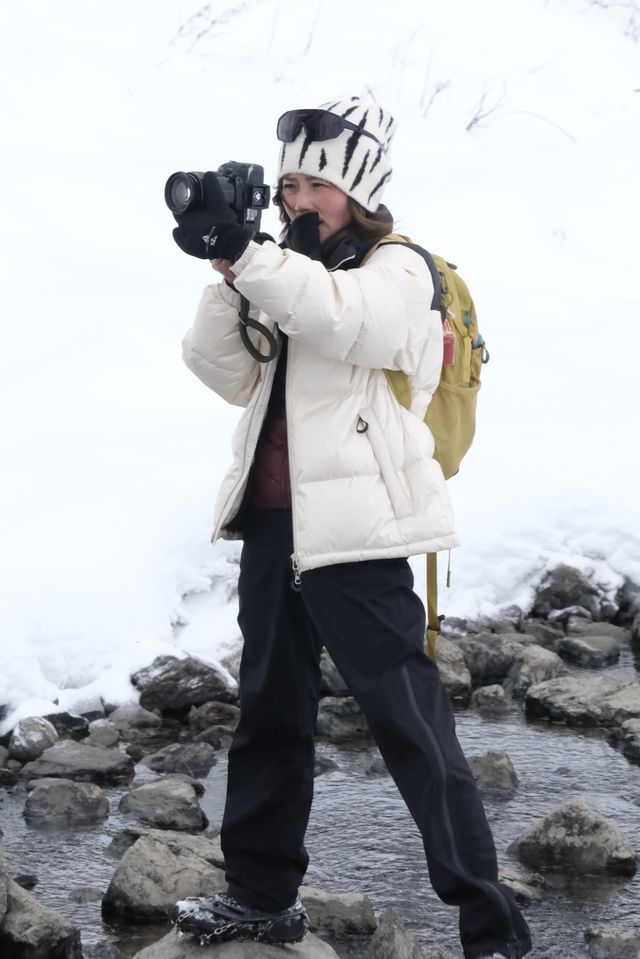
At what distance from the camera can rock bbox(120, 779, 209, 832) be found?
4301 millimetres

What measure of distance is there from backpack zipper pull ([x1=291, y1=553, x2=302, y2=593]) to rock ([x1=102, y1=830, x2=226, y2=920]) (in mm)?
1144

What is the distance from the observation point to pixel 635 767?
490cm

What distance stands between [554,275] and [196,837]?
7.09 m

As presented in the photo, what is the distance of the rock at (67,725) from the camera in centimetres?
500

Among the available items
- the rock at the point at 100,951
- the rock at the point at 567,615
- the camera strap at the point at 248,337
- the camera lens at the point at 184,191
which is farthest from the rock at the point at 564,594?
the camera lens at the point at 184,191

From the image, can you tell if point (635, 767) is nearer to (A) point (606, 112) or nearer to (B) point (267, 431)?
(B) point (267, 431)

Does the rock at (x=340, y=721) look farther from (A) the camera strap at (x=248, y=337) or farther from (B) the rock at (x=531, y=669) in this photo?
(A) the camera strap at (x=248, y=337)

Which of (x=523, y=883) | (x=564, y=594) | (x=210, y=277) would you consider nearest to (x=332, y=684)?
(x=564, y=594)

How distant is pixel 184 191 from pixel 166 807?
2.28 m

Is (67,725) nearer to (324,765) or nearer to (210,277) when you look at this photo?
(324,765)

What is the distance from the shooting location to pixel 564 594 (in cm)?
661

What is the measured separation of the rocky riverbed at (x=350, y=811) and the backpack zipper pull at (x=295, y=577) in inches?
33.5

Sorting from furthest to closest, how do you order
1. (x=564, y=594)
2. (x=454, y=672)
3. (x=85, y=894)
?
(x=564, y=594)
(x=454, y=672)
(x=85, y=894)

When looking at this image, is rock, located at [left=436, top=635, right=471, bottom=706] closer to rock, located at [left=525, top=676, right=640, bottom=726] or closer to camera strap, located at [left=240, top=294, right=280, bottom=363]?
rock, located at [left=525, top=676, right=640, bottom=726]
